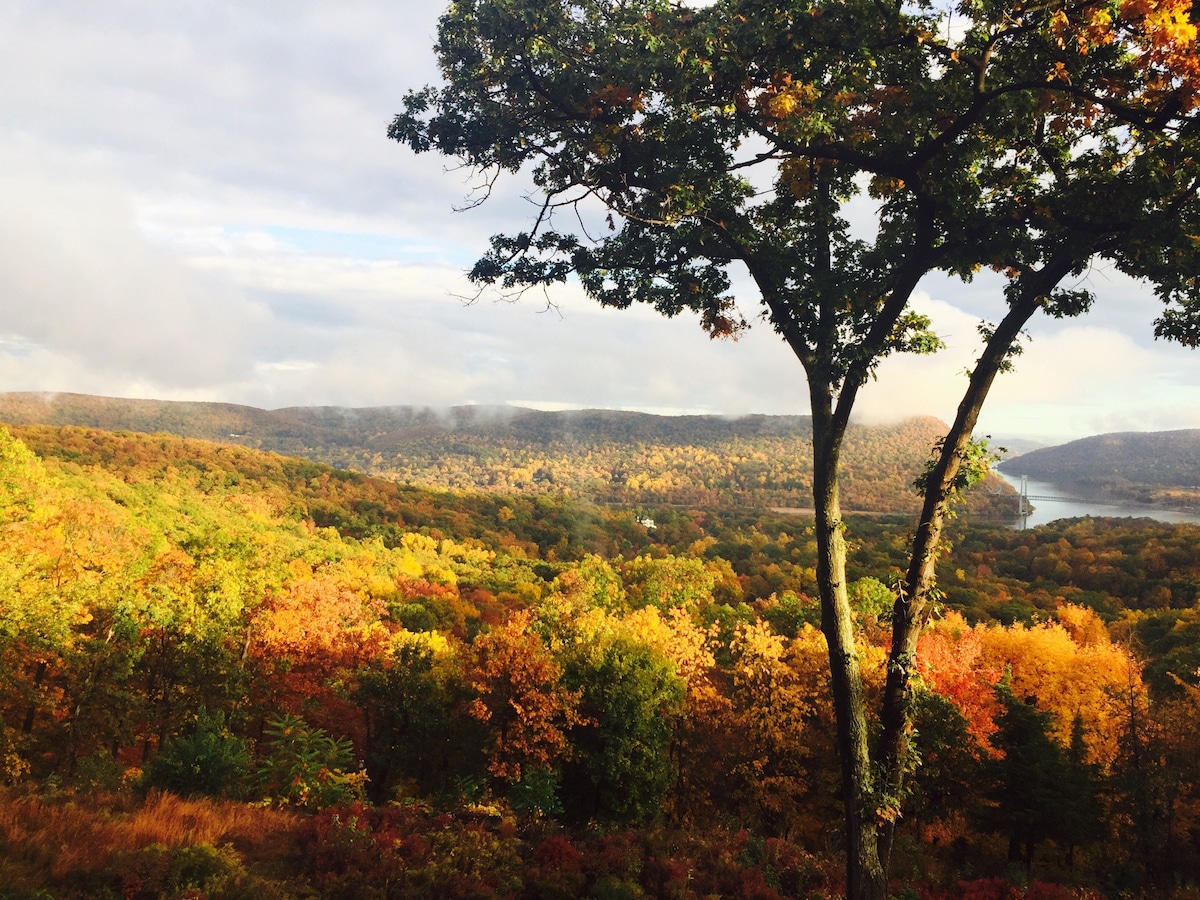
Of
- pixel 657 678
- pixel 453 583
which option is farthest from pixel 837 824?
pixel 453 583

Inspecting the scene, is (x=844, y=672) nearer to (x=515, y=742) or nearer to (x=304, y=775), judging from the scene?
(x=304, y=775)

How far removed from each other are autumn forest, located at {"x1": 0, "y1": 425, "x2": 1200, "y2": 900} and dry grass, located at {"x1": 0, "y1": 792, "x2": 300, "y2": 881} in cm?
6

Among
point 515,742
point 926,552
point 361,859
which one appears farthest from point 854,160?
point 515,742

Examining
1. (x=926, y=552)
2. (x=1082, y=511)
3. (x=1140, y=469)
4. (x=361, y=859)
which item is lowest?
(x=1082, y=511)

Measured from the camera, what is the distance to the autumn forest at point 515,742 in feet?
32.3

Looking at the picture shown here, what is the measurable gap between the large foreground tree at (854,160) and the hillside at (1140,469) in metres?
153

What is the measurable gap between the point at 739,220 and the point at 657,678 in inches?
718

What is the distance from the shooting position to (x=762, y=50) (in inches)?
281

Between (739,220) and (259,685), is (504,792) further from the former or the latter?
(739,220)

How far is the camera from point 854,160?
293 inches

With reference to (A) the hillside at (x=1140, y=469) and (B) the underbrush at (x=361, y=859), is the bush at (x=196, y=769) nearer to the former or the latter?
(B) the underbrush at (x=361, y=859)

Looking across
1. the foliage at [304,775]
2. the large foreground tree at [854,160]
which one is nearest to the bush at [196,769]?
the foliage at [304,775]

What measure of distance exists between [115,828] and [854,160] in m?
13.4

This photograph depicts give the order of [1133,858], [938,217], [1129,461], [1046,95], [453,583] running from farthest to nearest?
[1129,461]
[453,583]
[1133,858]
[938,217]
[1046,95]
